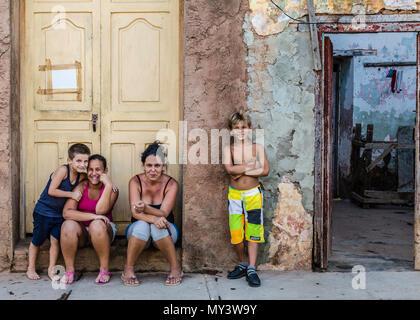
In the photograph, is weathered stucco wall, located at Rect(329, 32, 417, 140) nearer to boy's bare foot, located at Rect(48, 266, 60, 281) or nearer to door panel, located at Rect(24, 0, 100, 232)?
door panel, located at Rect(24, 0, 100, 232)

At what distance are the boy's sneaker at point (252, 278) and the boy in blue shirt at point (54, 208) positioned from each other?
163 cm

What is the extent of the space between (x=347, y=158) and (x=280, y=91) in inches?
210

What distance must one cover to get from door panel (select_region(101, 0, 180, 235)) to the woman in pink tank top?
43cm

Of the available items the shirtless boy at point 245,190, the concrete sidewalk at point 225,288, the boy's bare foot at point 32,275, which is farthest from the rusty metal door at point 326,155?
the boy's bare foot at point 32,275

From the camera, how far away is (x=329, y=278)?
4.29 metres

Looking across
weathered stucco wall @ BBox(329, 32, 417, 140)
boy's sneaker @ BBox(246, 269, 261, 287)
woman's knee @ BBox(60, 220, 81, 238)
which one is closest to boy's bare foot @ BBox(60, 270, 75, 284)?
woman's knee @ BBox(60, 220, 81, 238)

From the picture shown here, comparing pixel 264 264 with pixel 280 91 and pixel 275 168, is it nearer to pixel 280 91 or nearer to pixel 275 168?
pixel 275 168

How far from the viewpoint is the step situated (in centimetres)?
438

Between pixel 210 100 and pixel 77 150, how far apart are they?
128 centimetres

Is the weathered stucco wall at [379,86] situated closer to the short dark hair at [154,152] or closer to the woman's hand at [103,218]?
the short dark hair at [154,152]

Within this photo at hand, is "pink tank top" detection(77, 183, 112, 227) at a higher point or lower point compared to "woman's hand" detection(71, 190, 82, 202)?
lower

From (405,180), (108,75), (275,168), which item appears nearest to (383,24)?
(275,168)

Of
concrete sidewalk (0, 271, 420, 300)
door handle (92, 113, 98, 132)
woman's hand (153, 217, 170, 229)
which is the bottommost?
concrete sidewalk (0, 271, 420, 300)

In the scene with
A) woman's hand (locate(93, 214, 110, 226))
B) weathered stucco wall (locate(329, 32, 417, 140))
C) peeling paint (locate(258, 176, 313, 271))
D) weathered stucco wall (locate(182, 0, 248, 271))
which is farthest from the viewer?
weathered stucco wall (locate(329, 32, 417, 140))
